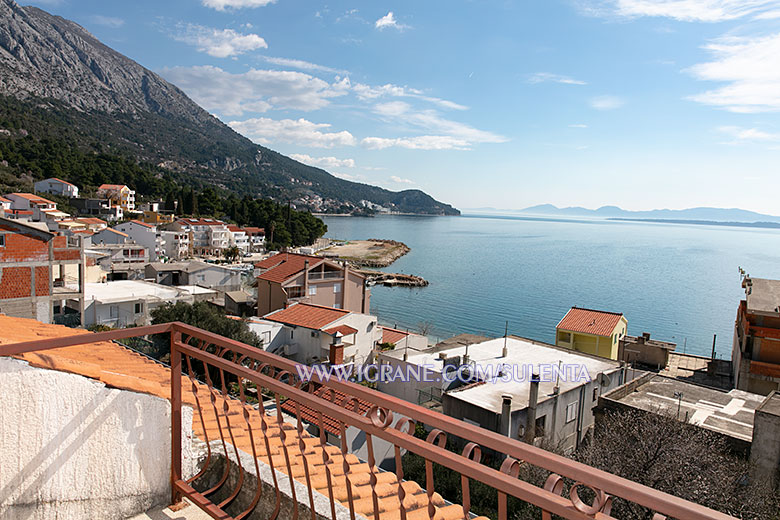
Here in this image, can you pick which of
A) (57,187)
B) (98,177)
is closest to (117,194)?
(57,187)

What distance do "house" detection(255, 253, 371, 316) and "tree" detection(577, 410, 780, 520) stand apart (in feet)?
67.9

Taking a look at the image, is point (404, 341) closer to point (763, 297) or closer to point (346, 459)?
point (763, 297)

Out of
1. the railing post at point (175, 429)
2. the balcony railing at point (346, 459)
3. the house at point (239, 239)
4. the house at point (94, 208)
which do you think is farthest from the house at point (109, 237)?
the railing post at point (175, 429)

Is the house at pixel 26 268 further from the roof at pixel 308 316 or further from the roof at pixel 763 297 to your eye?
the roof at pixel 763 297

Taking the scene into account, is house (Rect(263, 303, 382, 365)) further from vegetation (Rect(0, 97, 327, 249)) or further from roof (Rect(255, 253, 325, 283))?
vegetation (Rect(0, 97, 327, 249))

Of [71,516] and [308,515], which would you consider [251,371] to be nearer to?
[308,515]

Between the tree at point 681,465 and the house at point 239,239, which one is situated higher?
the house at point 239,239

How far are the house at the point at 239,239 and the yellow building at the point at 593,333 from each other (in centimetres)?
4972

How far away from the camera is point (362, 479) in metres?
2.74

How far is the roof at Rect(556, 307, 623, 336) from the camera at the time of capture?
1016 inches

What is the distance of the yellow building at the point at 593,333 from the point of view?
1013 inches

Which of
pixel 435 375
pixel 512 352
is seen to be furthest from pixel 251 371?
pixel 512 352

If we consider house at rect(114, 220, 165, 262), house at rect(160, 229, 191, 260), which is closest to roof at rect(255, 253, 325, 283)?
house at rect(114, 220, 165, 262)

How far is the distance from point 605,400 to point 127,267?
40.6 m
